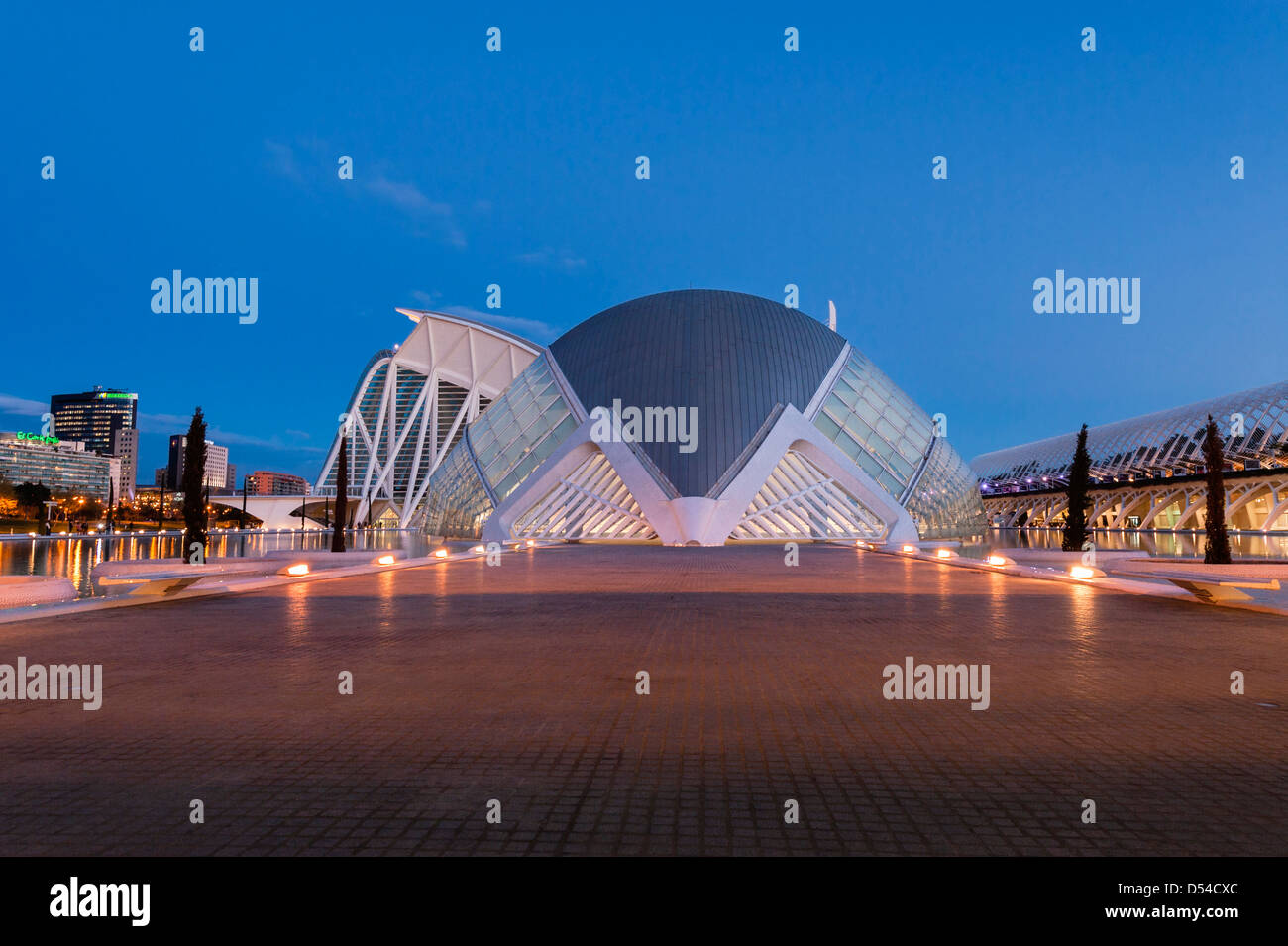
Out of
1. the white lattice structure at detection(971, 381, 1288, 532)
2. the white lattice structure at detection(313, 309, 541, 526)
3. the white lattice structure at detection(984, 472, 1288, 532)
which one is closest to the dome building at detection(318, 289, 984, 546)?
the white lattice structure at detection(971, 381, 1288, 532)

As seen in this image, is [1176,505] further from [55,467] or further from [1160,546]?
[55,467]

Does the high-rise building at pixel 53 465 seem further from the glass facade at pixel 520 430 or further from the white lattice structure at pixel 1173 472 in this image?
the white lattice structure at pixel 1173 472

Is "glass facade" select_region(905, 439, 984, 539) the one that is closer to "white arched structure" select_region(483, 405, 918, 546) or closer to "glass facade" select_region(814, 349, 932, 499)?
"glass facade" select_region(814, 349, 932, 499)

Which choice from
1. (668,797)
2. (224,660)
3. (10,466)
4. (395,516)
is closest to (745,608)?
(224,660)

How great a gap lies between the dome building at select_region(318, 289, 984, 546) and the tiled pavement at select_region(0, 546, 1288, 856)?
25.6m

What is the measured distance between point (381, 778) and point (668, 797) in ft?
5.64

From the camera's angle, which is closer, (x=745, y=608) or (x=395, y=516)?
(x=745, y=608)

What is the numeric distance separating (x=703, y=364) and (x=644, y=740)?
122 ft

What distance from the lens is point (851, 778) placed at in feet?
15.9

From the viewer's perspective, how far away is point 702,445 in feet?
126
